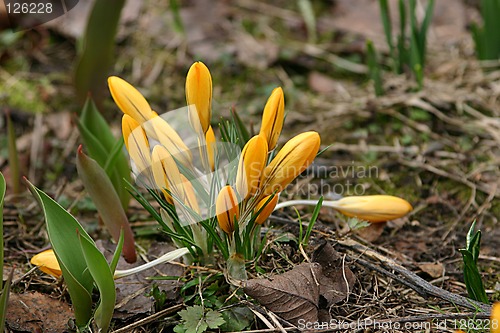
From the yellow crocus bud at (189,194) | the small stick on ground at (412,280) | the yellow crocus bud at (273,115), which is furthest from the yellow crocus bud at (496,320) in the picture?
the yellow crocus bud at (189,194)

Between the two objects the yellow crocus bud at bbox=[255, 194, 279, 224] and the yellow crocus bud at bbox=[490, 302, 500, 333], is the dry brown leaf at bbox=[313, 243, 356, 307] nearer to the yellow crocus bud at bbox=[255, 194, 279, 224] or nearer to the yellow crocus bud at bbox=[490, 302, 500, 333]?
the yellow crocus bud at bbox=[255, 194, 279, 224]

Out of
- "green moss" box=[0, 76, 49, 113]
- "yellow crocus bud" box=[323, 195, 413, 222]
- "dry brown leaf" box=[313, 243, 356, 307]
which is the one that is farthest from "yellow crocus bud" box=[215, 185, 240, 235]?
"green moss" box=[0, 76, 49, 113]

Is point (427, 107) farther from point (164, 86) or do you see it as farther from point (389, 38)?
point (164, 86)

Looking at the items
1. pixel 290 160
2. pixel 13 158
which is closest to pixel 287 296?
pixel 290 160

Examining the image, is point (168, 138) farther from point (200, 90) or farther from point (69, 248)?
point (69, 248)

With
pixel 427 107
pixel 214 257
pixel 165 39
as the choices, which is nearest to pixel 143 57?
pixel 165 39

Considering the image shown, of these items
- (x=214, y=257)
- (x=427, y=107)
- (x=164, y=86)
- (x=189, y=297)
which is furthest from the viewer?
(x=164, y=86)

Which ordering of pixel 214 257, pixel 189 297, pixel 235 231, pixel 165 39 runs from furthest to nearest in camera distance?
1. pixel 165 39
2. pixel 214 257
3. pixel 189 297
4. pixel 235 231
